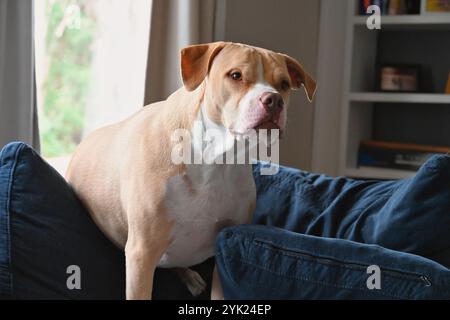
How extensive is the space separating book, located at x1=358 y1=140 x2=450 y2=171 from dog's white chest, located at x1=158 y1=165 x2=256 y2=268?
1533mm

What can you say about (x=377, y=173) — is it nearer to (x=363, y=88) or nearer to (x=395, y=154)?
(x=395, y=154)

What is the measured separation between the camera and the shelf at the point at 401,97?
2537 millimetres

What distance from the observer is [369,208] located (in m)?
1.39

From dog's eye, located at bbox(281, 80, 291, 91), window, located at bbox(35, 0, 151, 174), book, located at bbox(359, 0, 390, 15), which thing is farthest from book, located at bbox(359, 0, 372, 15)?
dog's eye, located at bbox(281, 80, 291, 91)

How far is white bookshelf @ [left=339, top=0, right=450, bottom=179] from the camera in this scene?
257 cm

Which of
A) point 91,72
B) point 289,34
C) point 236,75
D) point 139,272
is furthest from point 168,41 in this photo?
point 139,272

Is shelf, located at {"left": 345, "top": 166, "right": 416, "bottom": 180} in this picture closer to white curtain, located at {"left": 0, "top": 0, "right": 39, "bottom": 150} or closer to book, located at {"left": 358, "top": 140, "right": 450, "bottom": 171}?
book, located at {"left": 358, "top": 140, "right": 450, "bottom": 171}

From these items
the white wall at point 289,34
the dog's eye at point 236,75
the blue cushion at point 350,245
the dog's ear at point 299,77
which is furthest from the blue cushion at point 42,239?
the white wall at point 289,34

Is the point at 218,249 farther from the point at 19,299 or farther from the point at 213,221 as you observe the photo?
the point at 19,299

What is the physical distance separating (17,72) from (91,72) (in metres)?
0.71

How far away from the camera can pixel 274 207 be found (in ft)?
5.13

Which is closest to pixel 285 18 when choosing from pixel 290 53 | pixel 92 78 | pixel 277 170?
pixel 290 53

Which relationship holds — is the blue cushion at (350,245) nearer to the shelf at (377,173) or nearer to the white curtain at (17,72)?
the white curtain at (17,72)

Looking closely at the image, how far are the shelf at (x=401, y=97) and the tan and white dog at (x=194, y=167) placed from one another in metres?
1.41
